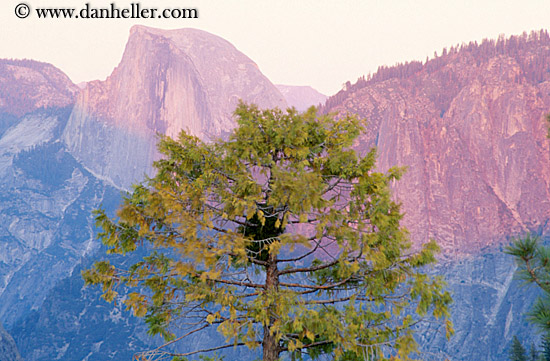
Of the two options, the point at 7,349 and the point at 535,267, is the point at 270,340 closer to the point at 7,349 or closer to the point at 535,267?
the point at 535,267

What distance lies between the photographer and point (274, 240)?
37.6 ft

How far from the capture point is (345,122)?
12.4 metres

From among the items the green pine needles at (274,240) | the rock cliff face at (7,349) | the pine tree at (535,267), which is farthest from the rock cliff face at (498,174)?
the pine tree at (535,267)

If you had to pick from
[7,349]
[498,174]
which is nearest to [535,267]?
[7,349]

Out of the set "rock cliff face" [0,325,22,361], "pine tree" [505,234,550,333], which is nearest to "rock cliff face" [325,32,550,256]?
"rock cliff face" [0,325,22,361]

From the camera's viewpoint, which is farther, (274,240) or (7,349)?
(7,349)

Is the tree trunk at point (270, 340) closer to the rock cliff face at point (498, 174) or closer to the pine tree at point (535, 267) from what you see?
the pine tree at point (535, 267)

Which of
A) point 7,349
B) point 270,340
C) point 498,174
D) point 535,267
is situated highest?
point 535,267

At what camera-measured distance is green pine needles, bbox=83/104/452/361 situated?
10.6 m

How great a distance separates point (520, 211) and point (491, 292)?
2904 cm

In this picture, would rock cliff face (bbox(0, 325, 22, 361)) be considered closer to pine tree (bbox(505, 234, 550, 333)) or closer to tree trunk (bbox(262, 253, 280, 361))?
tree trunk (bbox(262, 253, 280, 361))

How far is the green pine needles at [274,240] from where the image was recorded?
10.6 meters

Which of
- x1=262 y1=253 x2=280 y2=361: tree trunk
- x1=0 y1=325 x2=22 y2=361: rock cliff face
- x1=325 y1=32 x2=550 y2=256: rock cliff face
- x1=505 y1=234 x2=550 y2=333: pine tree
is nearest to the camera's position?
x1=505 y1=234 x2=550 y2=333: pine tree

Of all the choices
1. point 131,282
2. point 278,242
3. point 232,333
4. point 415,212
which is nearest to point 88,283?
point 131,282
